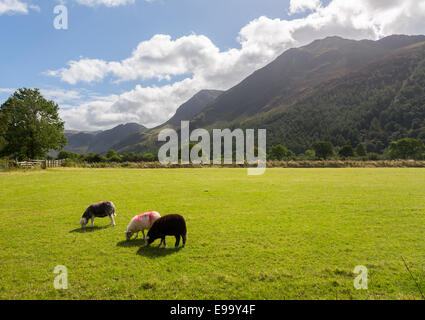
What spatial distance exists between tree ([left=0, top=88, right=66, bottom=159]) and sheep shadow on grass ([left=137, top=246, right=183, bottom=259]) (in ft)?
185

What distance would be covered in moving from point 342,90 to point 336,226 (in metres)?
225

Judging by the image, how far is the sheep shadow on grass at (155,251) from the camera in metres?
7.11

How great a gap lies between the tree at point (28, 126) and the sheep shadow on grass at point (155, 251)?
185 feet

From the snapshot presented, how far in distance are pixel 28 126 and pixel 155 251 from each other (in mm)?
58249

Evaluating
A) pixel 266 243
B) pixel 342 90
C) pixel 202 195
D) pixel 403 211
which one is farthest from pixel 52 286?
pixel 342 90

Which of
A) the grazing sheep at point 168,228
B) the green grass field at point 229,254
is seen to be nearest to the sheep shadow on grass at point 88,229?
the green grass field at point 229,254

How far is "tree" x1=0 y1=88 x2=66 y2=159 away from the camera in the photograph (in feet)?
163

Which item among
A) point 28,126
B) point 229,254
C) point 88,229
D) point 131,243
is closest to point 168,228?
point 131,243

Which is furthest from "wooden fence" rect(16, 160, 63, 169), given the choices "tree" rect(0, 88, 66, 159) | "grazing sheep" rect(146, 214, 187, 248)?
"grazing sheep" rect(146, 214, 187, 248)

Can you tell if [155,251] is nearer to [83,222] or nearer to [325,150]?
[83,222]

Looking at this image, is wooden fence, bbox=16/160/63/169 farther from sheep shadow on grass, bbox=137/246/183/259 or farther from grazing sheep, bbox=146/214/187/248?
grazing sheep, bbox=146/214/187/248

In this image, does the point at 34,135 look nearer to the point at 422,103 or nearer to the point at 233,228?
the point at 233,228

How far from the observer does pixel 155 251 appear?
741 cm
